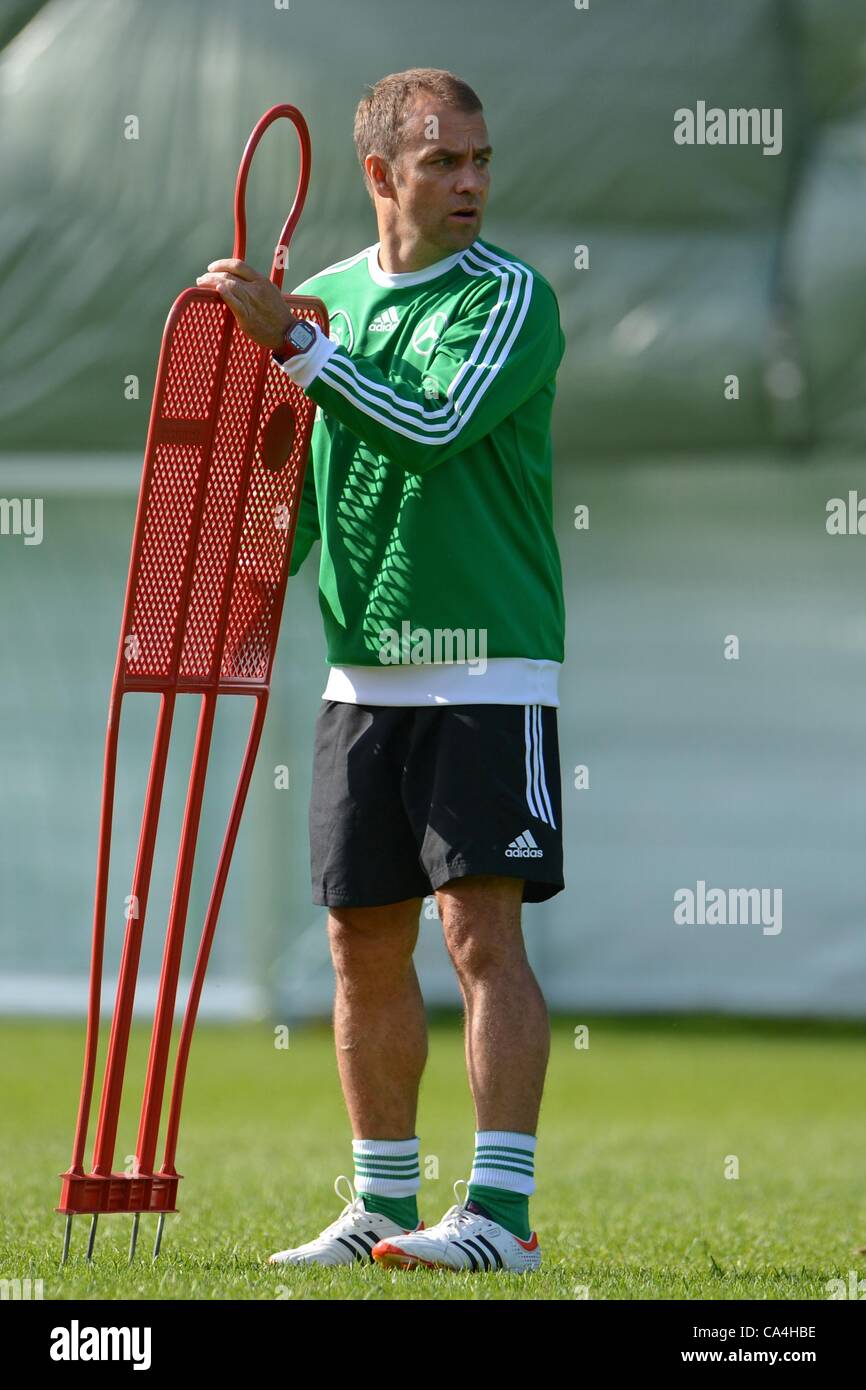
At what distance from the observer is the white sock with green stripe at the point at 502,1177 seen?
10.1 ft

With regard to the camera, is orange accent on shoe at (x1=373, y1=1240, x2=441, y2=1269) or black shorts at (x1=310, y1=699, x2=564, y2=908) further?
black shorts at (x1=310, y1=699, x2=564, y2=908)

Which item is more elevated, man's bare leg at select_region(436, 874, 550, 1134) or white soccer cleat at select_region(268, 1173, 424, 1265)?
man's bare leg at select_region(436, 874, 550, 1134)

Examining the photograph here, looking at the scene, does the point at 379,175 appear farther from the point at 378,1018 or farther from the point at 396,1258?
Answer: the point at 396,1258

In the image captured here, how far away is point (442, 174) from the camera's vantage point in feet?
10.4

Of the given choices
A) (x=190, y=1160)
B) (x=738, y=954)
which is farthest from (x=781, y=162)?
(x=190, y=1160)

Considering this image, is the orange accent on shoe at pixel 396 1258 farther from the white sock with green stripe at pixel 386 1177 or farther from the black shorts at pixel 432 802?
the black shorts at pixel 432 802

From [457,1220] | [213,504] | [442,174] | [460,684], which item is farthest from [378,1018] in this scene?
[442,174]

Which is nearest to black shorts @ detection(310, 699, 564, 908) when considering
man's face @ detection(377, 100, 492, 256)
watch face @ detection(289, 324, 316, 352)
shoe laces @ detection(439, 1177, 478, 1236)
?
shoe laces @ detection(439, 1177, 478, 1236)

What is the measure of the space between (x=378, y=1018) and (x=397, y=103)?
1446mm

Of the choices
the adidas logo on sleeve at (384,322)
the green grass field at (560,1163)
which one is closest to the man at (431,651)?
the adidas logo on sleeve at (384,322)

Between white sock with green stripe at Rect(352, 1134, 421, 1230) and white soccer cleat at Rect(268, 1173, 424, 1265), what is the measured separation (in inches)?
0.6

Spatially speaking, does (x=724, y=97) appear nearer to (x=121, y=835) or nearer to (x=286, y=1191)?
(x=121, y=835)

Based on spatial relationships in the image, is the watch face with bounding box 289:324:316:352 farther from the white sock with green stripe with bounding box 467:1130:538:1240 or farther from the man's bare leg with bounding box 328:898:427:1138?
the white sock with green stripe with bounding box 467:1130:538:1240

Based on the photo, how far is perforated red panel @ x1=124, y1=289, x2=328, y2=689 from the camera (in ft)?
9.89
